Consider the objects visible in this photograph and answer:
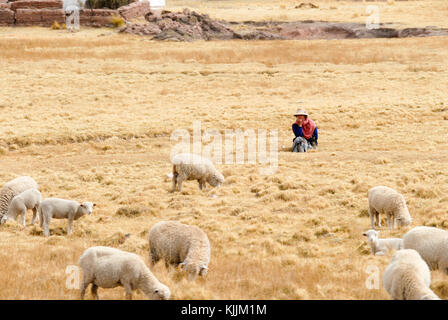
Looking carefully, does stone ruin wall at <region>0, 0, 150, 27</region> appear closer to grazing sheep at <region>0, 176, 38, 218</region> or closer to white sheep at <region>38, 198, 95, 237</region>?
grazing sheep at <region>0, 176, 38, 218</region>

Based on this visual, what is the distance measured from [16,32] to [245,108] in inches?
1356

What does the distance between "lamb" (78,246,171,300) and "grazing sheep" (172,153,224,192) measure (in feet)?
24.0

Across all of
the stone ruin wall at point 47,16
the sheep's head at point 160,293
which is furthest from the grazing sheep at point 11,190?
the stone ruin wall at point 47,16

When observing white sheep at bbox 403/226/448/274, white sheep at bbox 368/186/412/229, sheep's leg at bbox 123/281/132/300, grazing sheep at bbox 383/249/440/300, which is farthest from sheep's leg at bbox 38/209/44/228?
grazing sheep at bbox 383/249/440/300

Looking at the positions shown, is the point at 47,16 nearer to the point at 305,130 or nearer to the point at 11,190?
the point at 305,130

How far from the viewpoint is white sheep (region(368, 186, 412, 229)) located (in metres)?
11.5

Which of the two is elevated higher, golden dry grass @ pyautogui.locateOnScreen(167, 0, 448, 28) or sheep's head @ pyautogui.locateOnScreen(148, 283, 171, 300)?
golden dry grass @ pyautogui.locateOnScreen(167, 0, 448, 28)

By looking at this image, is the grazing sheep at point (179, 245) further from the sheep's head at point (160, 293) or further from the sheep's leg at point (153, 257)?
the sheep's head at point (160, 293)

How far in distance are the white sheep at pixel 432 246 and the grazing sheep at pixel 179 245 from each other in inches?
129

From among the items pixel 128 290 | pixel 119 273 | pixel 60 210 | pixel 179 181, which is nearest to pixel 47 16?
pixel 179 181

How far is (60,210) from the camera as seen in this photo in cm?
1220

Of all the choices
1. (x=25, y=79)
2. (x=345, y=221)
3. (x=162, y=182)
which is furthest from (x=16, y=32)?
(x=345, y=221)

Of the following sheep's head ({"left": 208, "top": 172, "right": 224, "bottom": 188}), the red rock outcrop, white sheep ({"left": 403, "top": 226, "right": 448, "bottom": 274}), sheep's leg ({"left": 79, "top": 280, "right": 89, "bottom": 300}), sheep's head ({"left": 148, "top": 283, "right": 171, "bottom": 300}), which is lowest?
sheep's head ({"left": 208, "top": 172, "right": 224, "bottom": 188})

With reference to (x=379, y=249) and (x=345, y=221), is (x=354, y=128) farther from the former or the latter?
(x=379, y=249)
